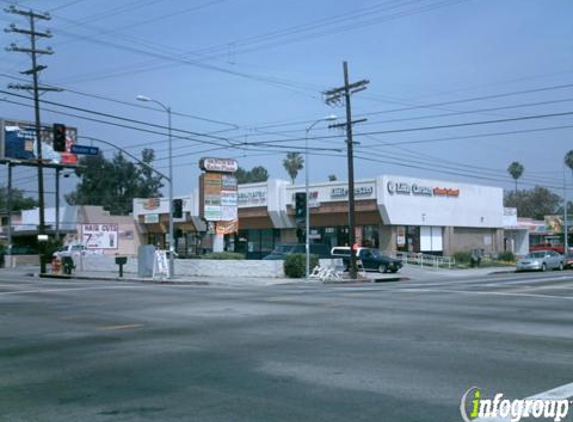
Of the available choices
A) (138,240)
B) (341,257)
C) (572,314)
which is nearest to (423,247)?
(341,257)

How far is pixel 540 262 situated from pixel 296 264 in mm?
18718

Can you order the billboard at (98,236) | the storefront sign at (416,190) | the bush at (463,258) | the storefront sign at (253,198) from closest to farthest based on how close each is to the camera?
the storefront sign at (416,190)
the billboard at (98,236)
the bush at (463,258)
the storefront sign at (253,198)

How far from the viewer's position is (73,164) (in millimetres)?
66625

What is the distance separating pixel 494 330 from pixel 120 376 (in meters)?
7.97

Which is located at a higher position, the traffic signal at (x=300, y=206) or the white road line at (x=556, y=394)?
the traffic signal at (x=300, y=206)

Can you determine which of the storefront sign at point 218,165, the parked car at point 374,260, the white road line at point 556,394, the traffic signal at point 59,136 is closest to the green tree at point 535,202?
the parked car at point 374,260

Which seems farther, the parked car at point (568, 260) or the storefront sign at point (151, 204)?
the storefront sign at point (151, 204)

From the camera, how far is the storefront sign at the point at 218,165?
135 ft

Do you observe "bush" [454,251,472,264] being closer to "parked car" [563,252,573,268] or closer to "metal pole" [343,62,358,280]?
"parked car" [563,252,573,268]

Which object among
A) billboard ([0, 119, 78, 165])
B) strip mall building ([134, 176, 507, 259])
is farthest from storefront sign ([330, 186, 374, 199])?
billboard ([0, 119, 78, 165])

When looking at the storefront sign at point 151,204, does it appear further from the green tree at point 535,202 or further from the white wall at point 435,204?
the green tree at point 535,202

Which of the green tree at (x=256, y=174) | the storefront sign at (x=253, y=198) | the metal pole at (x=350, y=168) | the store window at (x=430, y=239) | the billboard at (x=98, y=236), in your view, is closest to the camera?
the metal pole at (x=350, y=168)

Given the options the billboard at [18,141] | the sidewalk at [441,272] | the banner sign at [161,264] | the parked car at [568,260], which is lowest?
the sidewalk at [441,272]

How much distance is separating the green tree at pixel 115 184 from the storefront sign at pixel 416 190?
66.6 metres
